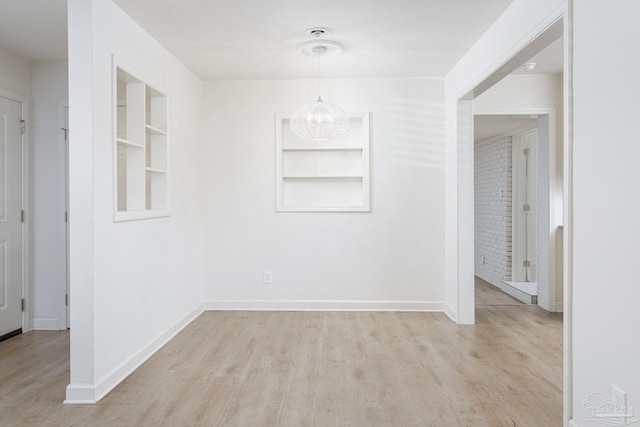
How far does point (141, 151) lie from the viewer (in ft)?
10.7

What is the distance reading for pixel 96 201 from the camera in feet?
8.60

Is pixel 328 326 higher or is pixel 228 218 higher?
pixel 228 218

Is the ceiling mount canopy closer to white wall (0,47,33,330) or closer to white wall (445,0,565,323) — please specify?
white wall (445,0,565,323)

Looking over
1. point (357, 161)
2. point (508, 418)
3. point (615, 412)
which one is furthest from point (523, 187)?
point (615, 412)

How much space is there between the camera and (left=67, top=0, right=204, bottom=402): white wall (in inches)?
102

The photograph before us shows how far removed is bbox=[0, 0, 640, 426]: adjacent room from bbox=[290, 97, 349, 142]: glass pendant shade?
3 cm

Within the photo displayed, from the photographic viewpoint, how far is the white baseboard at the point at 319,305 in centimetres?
468

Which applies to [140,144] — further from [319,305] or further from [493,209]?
[493,209]

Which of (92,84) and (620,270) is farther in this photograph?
(92,84)

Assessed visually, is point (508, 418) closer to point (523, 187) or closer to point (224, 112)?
point (224, 112)

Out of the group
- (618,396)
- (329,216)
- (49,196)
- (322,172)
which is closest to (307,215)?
(329,216)

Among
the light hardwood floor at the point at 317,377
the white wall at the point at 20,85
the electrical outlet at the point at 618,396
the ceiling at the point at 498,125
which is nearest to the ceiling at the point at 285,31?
the white wall at the point at 20,85

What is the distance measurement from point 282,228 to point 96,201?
2.34m

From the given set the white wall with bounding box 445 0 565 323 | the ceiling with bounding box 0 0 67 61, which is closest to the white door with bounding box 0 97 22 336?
the ceiling with bounding box 0 0 67 61
